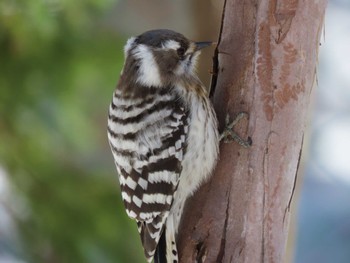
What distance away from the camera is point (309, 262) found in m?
7.35

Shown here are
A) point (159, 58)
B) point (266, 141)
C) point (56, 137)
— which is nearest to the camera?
point (266, 141)

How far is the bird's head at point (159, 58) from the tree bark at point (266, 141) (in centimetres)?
36

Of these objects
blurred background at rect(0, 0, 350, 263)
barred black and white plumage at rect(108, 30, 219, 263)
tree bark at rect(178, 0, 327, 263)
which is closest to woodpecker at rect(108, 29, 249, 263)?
barred black and white plumage at rect(108, 30, 219, 263)

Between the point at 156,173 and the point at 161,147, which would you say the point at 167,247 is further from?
the point at 161,147

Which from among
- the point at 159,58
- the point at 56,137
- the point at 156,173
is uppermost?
the point at 159,58

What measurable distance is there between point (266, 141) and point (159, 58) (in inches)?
24.9

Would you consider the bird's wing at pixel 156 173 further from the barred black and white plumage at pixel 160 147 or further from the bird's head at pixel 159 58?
the bird's head at pixel 159 58

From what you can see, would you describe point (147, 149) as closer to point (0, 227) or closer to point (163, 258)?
point (163, 258)

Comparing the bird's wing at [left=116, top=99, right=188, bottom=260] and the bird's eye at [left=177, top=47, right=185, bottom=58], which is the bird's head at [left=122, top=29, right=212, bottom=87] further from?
the bird's wing at [left=116, top=99, right=188, bottom=260]

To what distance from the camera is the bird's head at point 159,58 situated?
363cm

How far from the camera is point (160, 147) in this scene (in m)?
3.46

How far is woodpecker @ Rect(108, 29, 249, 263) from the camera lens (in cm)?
346

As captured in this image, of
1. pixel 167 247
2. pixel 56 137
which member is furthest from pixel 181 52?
pixel 56 137

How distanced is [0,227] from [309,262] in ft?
9.10
